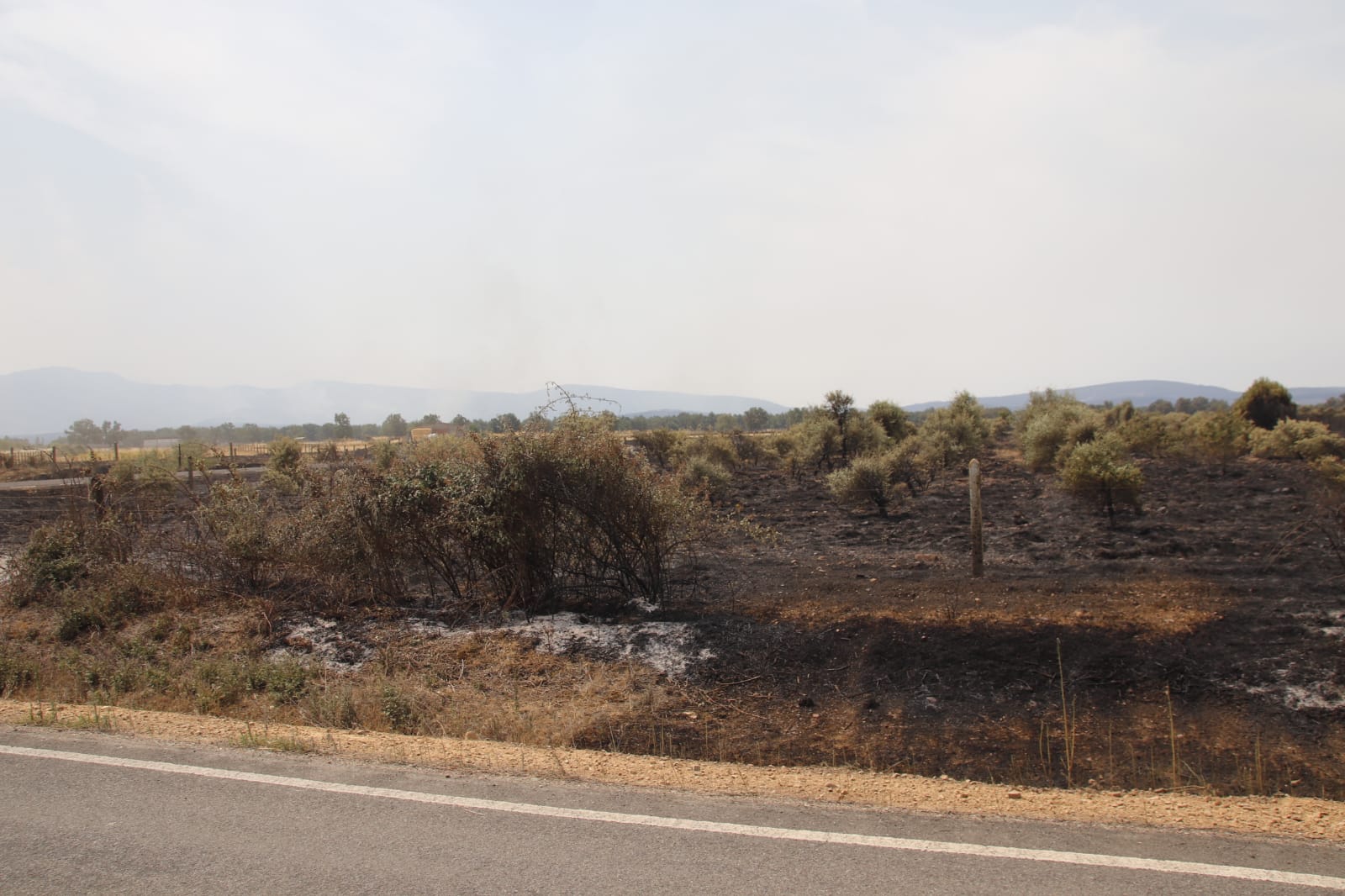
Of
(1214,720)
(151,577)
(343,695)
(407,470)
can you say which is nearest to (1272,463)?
(1214,720)

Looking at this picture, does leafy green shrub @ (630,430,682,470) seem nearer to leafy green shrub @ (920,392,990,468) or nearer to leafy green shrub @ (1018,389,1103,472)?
leafy green shrub @ (920,392,990,468)

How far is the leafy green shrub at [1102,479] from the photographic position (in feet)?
51.6

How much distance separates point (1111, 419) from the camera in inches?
1781

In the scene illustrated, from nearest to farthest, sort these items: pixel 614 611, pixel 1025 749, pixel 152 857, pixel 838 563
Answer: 1. pixel 152 857
2. pixel 1025 749
3. pixel 614 611
4. pixel 838 563

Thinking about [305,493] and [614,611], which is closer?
[614,611]

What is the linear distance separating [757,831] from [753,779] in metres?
1.02

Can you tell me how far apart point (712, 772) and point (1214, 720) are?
4250 mm

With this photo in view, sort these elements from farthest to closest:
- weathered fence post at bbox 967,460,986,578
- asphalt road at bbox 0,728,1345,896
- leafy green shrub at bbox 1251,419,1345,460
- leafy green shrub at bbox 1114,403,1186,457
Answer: leafy green shrub at bbox 1114,403,1186,457 → leafy green shrub at bbox 1251,419,1345,460 → weathered fence post at bbox 967,460,986,578 → asphalt road at bbox 0,728,1345,896

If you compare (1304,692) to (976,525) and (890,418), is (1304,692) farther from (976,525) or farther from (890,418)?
(890,418)

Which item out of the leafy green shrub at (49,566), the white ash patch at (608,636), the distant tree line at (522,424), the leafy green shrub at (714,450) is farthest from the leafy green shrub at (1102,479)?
the leafy green shrub at (49,566)

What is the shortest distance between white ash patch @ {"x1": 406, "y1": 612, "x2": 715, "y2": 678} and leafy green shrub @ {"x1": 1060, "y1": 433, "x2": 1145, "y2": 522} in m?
10.8

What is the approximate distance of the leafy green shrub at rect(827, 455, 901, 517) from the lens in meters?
18.4

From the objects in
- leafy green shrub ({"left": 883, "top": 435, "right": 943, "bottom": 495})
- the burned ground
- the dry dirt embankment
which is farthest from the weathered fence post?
leafy green shrub ({"left": 883, "top": 435, "right": 943, "bottom": 495})

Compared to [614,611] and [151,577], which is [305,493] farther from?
[614,611]
